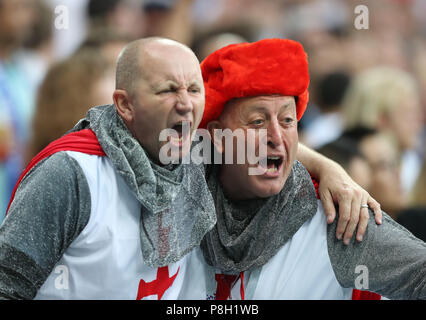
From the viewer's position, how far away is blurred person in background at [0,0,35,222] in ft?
11.6

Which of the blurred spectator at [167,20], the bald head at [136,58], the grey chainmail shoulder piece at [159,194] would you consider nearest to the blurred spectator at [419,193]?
the blurred spectator at [167,20]

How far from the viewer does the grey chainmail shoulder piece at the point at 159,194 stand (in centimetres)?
194

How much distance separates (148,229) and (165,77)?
458 mm

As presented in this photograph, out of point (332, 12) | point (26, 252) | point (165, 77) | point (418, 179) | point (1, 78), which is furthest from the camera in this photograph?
point (332, 12)

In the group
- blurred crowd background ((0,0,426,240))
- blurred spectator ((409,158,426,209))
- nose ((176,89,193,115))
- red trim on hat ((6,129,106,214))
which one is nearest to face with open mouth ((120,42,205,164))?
nose ((176,89,193,115))

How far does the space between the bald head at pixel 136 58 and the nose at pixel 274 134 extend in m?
0.38

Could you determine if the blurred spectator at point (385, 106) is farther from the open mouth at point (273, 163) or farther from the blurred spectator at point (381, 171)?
the open mouth at point (273, 163)

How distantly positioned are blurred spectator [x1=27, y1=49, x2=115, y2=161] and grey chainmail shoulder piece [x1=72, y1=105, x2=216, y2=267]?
3.04ft

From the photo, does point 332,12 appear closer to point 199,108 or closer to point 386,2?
point 386,2

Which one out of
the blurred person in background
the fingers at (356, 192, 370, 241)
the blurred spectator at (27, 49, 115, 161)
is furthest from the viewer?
the blurred person in background

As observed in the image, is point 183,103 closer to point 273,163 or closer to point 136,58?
point 136,58

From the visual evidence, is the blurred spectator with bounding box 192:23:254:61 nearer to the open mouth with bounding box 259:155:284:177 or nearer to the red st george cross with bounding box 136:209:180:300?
the open mouth with bounding box 259:155:284:177
